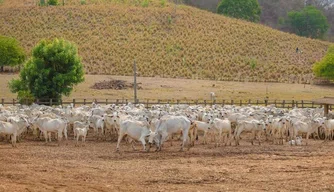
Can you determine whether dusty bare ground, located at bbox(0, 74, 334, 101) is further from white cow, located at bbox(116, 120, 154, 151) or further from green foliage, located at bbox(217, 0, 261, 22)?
green foliage, located at bbox(217, 0, 261, 22)

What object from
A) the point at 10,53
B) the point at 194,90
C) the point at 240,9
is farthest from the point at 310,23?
the point at 10,53

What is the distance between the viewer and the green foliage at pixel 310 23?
135375 mm

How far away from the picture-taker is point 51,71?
51.7 meters

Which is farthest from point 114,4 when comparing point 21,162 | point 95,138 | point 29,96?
point 21,162

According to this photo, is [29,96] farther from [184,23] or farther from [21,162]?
[184,23]

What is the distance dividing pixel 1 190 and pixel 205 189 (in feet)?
19.3

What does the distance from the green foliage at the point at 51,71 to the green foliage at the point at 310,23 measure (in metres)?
92.3

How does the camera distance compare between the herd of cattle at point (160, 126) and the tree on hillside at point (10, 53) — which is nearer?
the herd of cattle at point (160, 126)

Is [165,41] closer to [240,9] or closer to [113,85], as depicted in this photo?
[113,85]

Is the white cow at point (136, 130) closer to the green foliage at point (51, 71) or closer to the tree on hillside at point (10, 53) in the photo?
the green foliage at point (51, 71)

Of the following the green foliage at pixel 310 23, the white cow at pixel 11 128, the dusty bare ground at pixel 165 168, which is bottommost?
the dusty bare ground at pixel 165 168

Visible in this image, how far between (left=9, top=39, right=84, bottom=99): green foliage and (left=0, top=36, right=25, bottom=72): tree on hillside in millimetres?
21797

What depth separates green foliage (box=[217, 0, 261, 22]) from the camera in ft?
423

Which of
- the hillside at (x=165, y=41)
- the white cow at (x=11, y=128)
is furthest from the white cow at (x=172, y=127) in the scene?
the hillside at (x=165, y=41)
